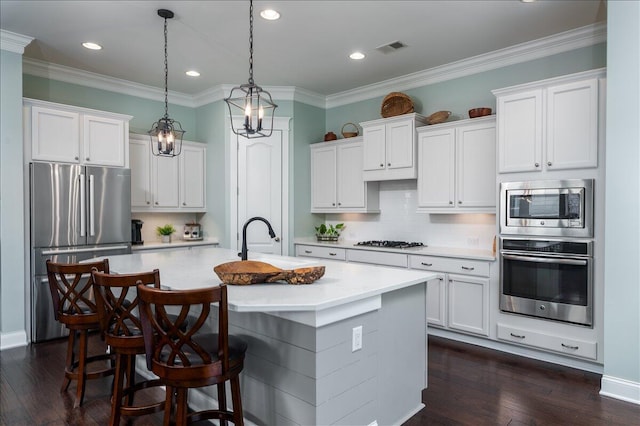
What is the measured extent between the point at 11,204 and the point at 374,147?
3.90 meters

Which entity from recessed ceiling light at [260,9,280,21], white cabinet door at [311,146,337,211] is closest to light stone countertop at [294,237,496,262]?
white cabinet door at [311,146,337,211]

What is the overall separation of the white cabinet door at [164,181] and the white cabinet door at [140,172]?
0.07 meters

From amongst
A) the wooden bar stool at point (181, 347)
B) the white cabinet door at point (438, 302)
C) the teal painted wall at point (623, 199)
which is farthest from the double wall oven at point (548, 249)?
the wooden bar stool at point (181, 347)

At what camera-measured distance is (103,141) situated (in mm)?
4492

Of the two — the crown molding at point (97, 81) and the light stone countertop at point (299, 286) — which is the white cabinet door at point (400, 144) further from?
the crown molding at point (97, 81)

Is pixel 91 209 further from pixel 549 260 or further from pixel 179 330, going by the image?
pixel 549 260

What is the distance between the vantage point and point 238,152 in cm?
543

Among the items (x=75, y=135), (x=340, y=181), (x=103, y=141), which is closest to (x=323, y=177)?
(x=340, y=181)

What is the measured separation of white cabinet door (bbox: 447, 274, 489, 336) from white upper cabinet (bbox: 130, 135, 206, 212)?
362 centimetres

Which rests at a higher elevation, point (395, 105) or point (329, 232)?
point (395, 105)

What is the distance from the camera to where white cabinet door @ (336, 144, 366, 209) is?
528cm

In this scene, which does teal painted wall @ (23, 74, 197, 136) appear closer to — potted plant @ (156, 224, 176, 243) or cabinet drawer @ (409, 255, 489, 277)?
potted plant @ (156, 224, 176, 243)

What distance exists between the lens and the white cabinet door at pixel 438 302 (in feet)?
13.6

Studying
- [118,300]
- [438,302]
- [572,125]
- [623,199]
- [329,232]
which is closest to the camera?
[118,300]
